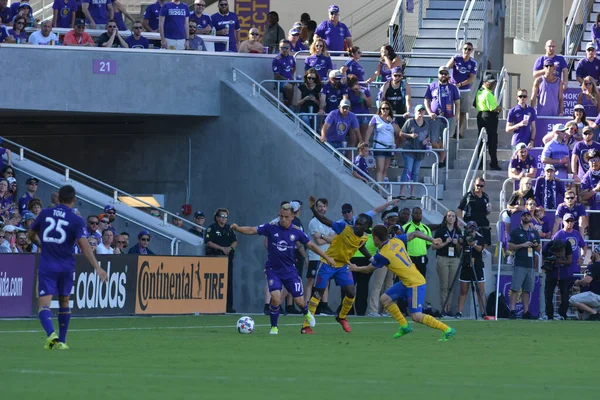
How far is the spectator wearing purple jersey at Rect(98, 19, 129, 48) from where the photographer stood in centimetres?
2934

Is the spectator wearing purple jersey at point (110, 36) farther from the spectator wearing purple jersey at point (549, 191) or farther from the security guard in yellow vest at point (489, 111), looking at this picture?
the spectator wearing purple jersey at point (549, 191)

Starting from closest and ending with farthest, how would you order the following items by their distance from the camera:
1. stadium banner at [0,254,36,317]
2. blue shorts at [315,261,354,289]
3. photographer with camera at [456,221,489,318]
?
blue shorts at [315,261,354,289] → stadium banner at [0,254,36,317] → photographer with camera at [456,221,489,318]

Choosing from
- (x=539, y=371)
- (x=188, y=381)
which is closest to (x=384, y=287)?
(x=539, y=371)

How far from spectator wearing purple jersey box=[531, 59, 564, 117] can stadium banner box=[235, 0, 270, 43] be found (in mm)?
7841

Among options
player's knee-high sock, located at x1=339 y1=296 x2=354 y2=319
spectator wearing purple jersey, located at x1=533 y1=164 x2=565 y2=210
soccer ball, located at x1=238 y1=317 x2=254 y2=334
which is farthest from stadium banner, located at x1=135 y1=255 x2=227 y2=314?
spectator wearing purple jersey, located at x1=533 y1=164 x2=565 y2=210

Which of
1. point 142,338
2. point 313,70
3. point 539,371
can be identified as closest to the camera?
point 539,371

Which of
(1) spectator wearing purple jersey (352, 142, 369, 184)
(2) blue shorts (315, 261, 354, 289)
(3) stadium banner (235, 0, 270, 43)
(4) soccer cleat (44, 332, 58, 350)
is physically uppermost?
(3) stadium banner (235, 0, 270, 43)

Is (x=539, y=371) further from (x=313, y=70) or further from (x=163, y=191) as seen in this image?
(x=163, y=191)

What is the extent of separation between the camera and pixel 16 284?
71.7 ft

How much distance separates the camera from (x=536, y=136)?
95.9 ft

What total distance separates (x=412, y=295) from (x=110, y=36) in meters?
14.0

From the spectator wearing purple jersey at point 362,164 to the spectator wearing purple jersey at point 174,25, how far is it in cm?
521

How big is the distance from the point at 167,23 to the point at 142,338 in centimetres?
1394

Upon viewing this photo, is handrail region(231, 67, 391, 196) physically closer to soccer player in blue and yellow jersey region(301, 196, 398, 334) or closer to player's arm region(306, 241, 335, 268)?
soccer player in blue and yellow jersey region(301, 196, 398, 334)
